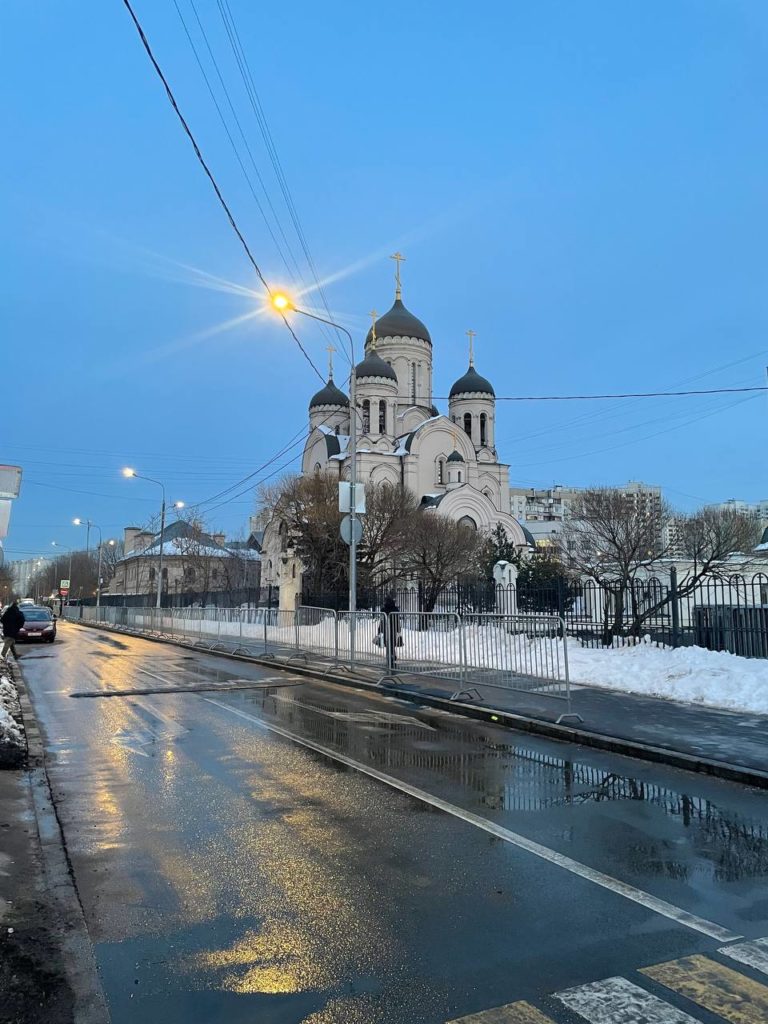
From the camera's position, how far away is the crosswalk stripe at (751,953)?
3.66 meters

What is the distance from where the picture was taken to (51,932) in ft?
13.0

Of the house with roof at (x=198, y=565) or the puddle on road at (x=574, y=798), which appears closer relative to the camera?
the puddle on road at (x=574, y=798)

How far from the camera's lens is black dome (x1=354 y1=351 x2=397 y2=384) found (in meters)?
61.1

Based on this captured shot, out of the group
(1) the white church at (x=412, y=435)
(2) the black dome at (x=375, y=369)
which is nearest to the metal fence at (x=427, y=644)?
(1) the white church at (x=412, y=435)

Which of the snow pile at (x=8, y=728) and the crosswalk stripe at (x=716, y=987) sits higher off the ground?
the snow pile at (x=8, y=728)

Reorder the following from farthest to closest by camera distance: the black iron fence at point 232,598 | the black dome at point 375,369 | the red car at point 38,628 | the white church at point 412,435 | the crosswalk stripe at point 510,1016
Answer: the black dome at point 375,369, the white church at point 412,435, the black iron fence at point 232,598, the red car at point 38,628, the crosswalk stripe at point 510,1016

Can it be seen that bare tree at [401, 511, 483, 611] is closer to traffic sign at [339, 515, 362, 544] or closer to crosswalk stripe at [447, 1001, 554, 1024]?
traffic sign at [339, 515, 362, 544]

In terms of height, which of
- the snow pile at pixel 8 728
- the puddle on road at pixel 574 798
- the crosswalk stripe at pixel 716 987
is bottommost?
the puddle on road at pixel 574 798

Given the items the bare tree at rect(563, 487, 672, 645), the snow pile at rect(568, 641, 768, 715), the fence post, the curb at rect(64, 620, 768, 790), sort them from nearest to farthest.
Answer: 1. the curb at rect(64, 620, 768, 790)
2. the snow pile at rect(568, 641, 768, 715)
3. the fence post
4. the bare tree at rect(563, 487, 672, 645)

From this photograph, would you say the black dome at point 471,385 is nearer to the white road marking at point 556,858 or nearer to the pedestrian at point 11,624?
the pedestrian at point 11,624

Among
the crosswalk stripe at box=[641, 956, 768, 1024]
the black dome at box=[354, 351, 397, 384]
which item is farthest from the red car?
the black dome at box=[354, 351, 397, 384]

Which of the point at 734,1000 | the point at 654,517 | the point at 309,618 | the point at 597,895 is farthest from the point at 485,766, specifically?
the point at 654,517

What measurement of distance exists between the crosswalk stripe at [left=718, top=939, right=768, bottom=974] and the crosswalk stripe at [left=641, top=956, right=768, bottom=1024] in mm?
140

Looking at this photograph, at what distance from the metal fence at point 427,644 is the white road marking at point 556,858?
3.74 metres
